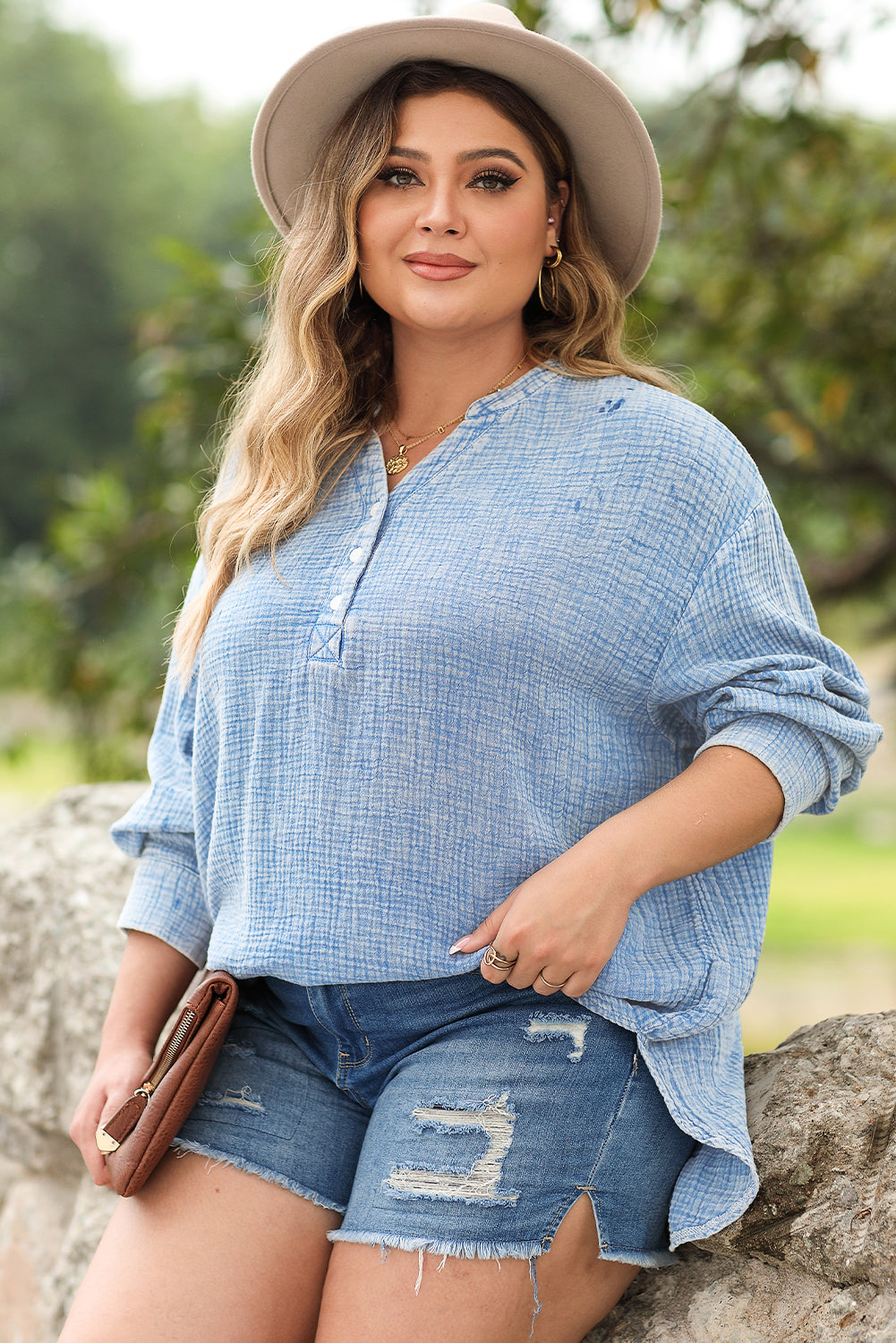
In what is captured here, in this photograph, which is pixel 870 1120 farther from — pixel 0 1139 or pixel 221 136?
pixel 221 136

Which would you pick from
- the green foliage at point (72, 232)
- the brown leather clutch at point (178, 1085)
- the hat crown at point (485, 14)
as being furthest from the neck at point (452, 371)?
the green foliage at point (72, 232)

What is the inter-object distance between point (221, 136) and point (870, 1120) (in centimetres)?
2604

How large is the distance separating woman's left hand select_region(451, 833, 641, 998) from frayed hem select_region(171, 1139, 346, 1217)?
1.32ft

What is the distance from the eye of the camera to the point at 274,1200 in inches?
58.1

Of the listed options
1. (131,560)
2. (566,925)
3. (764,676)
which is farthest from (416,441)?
(131,560)

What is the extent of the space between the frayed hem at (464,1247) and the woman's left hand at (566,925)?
26 centimetres

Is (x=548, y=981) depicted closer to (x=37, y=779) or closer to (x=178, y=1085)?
(x=178, y=1085)

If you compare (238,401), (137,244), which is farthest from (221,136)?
(238,401)

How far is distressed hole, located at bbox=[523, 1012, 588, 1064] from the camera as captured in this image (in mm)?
1344

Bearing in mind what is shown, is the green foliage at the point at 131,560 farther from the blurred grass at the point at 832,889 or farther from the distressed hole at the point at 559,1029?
the blurred grass at the point at 832,889

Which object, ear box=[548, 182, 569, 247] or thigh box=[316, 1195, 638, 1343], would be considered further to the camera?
ear box=[548, 182, 569, 247]

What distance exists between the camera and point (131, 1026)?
167 cm

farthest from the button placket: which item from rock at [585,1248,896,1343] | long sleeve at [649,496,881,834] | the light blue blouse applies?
rock at [585,1248,896,1343]

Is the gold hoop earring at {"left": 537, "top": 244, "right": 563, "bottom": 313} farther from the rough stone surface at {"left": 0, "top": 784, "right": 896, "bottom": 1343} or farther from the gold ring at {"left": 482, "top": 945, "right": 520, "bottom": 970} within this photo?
the rough stone surface at {"left": 0, "top": 784, "right": 896, "bottom": 1343}
